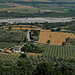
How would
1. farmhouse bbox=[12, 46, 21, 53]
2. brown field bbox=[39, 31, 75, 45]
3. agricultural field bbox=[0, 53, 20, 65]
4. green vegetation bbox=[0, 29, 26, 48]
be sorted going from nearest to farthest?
agricultural field bbox=[0, 53, 20, 65] → farmhouse bbox=[12, 46, 21, 53] → green vegetation bbox=[0, 29, 26, 48] → brown field bbox=[39, 31, 75, 45]

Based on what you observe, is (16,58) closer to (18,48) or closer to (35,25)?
(18,48)

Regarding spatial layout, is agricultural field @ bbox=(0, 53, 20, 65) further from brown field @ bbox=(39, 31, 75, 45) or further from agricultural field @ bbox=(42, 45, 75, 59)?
brown field @ bbox=(39, 31, 75, 45)

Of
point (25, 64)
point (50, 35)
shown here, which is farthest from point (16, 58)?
point (50, 35)

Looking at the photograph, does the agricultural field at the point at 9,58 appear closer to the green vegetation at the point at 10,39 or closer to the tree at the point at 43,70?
the green vegetation at the point at 10,39

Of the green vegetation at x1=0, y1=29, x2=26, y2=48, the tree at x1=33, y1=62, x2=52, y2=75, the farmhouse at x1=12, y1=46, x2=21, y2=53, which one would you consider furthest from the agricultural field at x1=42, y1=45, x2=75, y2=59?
the tree at x1=33, y1=62, x2=52, y2=75

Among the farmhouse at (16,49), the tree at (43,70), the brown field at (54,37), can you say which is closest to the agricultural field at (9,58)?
the farmhouse at (16,49)

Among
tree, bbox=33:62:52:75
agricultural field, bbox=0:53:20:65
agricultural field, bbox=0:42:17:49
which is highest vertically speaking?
tree, bbox=33:62:52:75

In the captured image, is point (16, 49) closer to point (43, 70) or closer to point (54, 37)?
point (54, 37)
